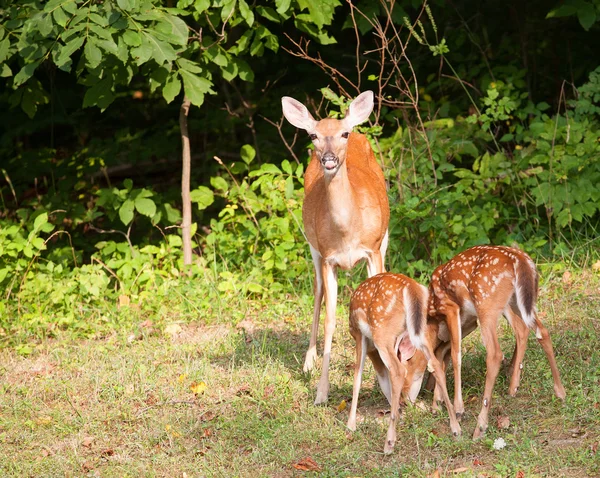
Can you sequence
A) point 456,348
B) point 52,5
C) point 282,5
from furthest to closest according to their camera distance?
point 282,5 < point 52,5 < point 456,348

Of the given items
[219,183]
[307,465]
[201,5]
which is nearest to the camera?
[307,465]

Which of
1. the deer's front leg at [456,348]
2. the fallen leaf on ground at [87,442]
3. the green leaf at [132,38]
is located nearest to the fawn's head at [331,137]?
the green leaf at [132,38]

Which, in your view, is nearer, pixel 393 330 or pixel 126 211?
pixel 393 330

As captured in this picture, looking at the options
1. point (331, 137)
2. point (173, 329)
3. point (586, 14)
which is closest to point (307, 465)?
point (331, 137)

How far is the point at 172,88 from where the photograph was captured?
7.22 metres

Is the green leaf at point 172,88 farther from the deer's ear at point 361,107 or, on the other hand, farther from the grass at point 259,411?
the grass at point 259,411

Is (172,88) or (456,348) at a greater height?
(172,88)

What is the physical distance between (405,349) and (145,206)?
3.82 metres

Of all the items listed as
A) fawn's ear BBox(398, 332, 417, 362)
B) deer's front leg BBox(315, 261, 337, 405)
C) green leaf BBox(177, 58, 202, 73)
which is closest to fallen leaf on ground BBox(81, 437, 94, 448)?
deer's front leg BBox(315, 261, 337, 405)

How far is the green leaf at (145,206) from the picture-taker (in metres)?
8.41

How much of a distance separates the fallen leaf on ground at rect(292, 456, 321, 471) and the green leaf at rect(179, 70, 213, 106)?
3.20 meters

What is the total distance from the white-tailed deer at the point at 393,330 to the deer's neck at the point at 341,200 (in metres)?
0.81

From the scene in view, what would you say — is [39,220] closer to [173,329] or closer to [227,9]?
[173,329]

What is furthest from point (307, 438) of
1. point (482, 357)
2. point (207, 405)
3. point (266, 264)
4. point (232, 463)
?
point (266, 264)
